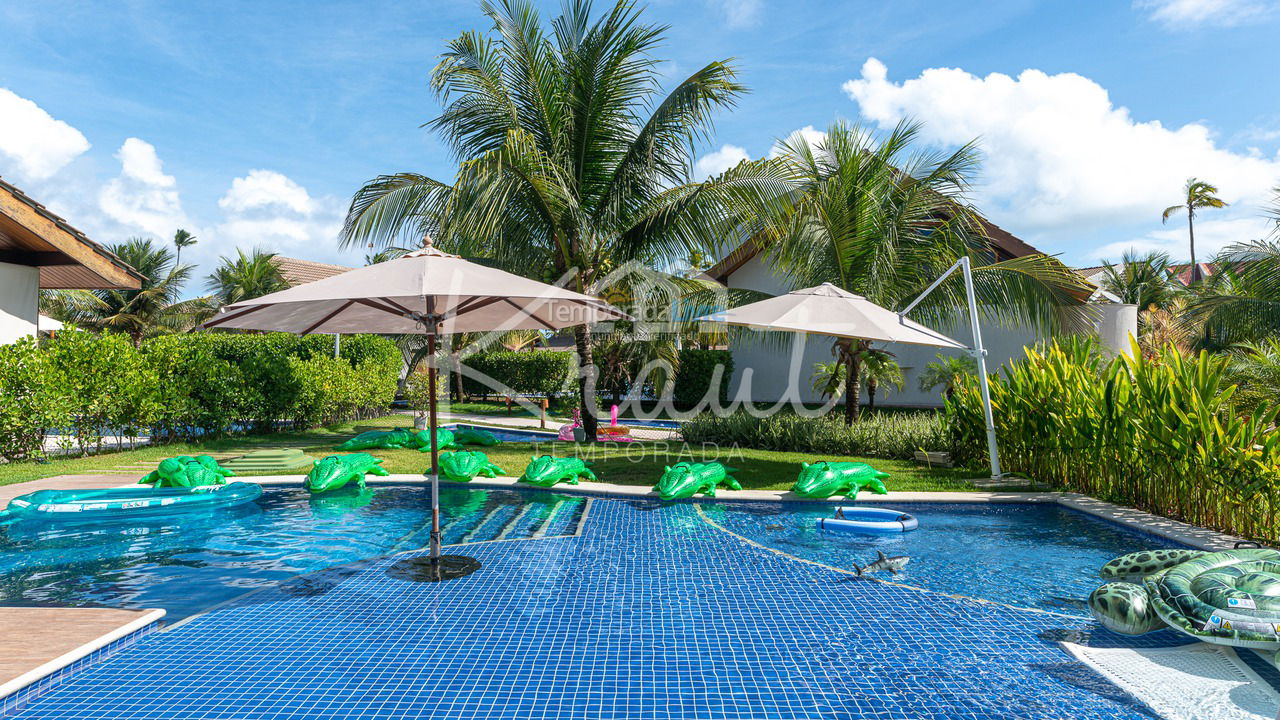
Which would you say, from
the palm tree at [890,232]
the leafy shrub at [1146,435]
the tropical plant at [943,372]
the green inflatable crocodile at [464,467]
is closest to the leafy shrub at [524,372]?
the tropical plant at [943,372]

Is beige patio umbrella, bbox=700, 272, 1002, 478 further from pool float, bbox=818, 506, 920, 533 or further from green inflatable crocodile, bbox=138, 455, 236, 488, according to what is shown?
green inflatable crocodile, bbox=138, 455, 236, 488

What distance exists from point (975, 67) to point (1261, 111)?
18.1ft

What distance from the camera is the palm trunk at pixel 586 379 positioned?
46.1ft

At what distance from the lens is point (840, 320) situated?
912 cm

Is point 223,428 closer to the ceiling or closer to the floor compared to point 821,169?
closer to the floor

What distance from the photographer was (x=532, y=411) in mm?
23812

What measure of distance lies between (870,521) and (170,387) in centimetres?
1251

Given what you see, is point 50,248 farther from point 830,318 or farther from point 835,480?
point 835,480

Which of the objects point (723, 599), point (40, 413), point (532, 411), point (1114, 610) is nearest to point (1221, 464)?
point (1114, 610)

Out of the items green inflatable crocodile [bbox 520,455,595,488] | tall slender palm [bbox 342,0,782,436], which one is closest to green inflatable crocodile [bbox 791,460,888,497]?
green inflatable crocodile [bbox 520,455,595,488]

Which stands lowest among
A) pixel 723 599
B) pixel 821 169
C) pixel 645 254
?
pixel 723 599

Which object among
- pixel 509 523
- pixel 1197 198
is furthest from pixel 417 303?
pixel 1197 198

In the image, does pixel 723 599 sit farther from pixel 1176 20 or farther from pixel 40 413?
Answer: pixel 1176 20

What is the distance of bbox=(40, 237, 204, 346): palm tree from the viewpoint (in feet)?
108
